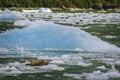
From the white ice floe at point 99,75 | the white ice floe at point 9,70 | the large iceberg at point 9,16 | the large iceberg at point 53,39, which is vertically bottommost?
the white ice floe at point 99,75

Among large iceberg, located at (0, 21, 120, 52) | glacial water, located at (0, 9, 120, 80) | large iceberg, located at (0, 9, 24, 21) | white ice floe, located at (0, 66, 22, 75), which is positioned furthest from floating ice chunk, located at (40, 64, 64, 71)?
large iceberg, located at (0, 9, 24, 21)

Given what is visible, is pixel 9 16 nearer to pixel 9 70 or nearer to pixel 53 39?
pixel 53 39

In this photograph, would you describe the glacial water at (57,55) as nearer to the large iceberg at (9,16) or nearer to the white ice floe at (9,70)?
the white ice floe at (9,70)

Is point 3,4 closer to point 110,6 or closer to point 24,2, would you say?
point 24,2

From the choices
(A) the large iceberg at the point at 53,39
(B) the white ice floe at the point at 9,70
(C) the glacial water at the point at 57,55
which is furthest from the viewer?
(A) the large iceberg at the point at 53,39

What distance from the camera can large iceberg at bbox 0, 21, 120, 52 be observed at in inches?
688

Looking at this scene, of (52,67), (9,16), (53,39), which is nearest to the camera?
(52,67)

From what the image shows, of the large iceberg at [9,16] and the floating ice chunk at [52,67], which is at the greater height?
the large iceberg at [9,16]

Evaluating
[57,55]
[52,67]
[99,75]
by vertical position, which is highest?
[57,55]

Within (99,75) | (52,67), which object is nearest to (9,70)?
(52,67)

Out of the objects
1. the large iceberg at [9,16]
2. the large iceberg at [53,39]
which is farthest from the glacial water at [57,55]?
the large iceberg at [9,16]

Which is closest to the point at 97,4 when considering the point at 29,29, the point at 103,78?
the point at 29,29

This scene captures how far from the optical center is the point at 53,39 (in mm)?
17891

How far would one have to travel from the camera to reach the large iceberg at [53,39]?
17469 millimetres
